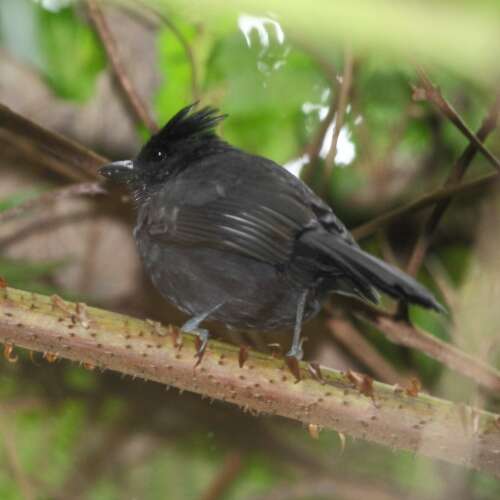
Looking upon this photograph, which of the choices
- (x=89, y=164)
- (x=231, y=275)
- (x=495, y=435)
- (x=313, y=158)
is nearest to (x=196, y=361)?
(x=231, y=275)

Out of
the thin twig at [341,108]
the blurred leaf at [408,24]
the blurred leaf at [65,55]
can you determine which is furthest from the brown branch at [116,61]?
the blurred leaf at [408,24]

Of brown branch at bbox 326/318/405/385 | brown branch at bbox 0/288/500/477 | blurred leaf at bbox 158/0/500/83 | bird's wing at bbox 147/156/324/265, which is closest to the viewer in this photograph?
blurred leaf at bbox 158/0/500/83

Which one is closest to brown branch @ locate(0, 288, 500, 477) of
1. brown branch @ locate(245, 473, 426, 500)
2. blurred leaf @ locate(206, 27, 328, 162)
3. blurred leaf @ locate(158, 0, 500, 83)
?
blurred leaf @ locate(158, 0, 500, 83)

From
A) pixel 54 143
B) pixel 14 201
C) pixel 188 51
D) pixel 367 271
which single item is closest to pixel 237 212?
pixel 367 271

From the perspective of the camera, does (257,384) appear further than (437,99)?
No

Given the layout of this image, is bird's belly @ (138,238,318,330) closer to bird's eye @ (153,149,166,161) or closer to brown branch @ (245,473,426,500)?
bird's eye @ (153,149,166,161)

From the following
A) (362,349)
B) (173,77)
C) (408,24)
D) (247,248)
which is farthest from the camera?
(362,349)

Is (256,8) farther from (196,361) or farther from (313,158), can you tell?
(313,158)

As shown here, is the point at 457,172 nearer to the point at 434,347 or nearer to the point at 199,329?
the point at 434,347
